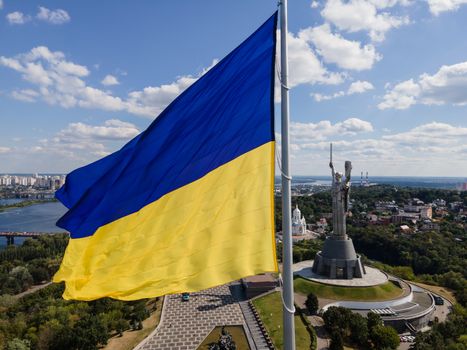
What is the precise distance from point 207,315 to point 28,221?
297ft

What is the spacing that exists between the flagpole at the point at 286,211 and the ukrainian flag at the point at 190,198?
292 millimetres

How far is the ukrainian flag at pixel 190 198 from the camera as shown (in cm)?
516

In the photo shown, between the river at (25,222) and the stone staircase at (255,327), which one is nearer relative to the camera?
the stone staircase at (255,327)

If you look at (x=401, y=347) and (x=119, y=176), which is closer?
(x=119, y=176)

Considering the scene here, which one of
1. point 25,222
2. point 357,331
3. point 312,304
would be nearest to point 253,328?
point 312,304

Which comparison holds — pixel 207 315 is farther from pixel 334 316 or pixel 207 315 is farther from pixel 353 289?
pixel 353 289

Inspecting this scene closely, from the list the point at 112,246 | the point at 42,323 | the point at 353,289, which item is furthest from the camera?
the point at 353,289

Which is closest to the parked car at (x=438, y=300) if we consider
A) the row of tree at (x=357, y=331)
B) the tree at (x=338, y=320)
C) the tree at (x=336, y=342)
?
the row of tree at (x=357, y=331)

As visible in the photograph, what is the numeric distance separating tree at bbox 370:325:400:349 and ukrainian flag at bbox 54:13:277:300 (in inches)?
624

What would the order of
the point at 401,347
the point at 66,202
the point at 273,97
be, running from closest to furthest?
the point at 273,97
the point at 66,202
the point at 401,347

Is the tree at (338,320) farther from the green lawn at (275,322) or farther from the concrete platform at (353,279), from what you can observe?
the concrete platform at (353,279)

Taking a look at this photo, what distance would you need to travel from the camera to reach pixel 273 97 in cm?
518

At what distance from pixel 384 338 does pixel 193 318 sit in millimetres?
11073

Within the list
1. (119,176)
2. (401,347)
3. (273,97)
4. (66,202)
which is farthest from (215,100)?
(401,347)
